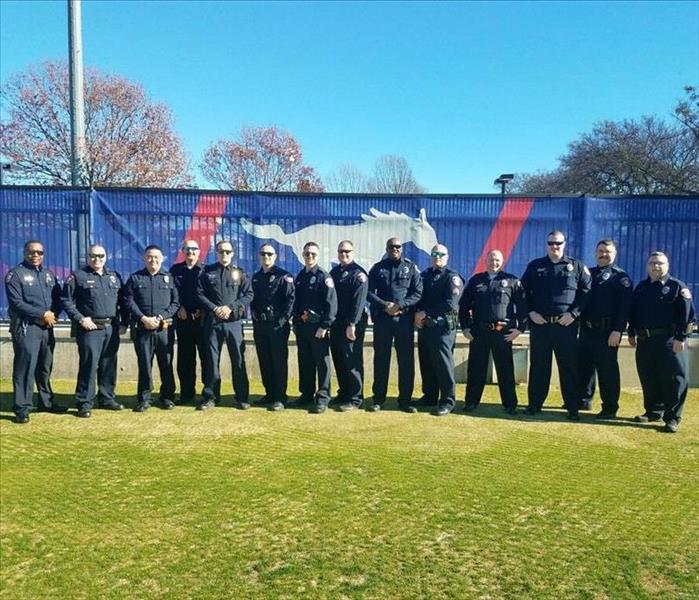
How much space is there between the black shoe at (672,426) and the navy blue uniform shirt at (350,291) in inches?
123

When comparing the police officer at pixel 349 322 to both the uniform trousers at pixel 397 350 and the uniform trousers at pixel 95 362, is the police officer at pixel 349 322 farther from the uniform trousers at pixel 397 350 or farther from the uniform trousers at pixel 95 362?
the uniform trousers at pixel 95 362

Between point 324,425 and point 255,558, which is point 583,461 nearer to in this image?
point 324,425

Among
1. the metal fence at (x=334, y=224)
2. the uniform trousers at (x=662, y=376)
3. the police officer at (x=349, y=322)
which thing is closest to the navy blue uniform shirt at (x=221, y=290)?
the police officer at (x=349, y=322)

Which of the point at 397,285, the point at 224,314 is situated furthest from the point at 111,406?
the point at 397,285

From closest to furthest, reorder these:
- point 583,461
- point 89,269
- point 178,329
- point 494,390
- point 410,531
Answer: point 410,531
point 583,461
point 89,269
point 178,329
point 494,390

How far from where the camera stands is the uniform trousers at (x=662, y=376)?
18.3 ft

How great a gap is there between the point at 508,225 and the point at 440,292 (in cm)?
212

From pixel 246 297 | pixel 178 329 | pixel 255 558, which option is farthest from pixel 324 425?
pixel 255 558

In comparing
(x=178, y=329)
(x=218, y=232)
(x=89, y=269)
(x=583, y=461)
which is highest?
(x=218, y=232)

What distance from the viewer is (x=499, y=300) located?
6.07 m

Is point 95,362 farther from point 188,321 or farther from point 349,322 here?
point 349,322

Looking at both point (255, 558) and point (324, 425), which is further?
point (324, 425)

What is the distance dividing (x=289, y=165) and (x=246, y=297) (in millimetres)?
24990

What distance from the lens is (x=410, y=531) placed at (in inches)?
132
